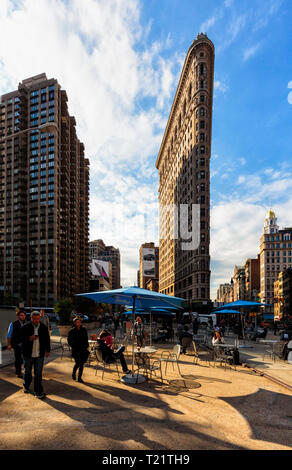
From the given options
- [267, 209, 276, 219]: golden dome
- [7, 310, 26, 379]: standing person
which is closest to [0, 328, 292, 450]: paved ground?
[7, 310, 26, 379]: standing person

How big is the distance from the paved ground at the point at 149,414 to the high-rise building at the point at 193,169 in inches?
2099

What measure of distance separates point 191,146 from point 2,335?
64.1 metres

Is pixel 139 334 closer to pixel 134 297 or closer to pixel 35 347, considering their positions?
pixel 134 297

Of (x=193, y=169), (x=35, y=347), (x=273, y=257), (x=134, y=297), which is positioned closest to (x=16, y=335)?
(x=35, y=347)

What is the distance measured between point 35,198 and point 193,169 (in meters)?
47.4

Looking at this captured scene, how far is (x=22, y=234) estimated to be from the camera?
85938mm

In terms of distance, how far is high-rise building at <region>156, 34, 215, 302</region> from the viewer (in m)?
62.2

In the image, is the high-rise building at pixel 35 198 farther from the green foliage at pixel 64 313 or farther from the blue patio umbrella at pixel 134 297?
the blue patio umbrella at pixel 134 297

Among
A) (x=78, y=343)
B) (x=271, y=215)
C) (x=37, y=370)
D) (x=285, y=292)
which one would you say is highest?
(x=271, y=215)

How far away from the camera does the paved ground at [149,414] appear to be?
15.8ft

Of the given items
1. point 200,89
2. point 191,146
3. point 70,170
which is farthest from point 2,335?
point 70,170

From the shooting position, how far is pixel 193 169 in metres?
67.1

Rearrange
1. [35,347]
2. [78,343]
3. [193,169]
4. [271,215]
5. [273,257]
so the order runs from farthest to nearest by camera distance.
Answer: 1. [271,215]
2. [273,257]
3. [193,169]
4. [78,343]
5. [35,347]
